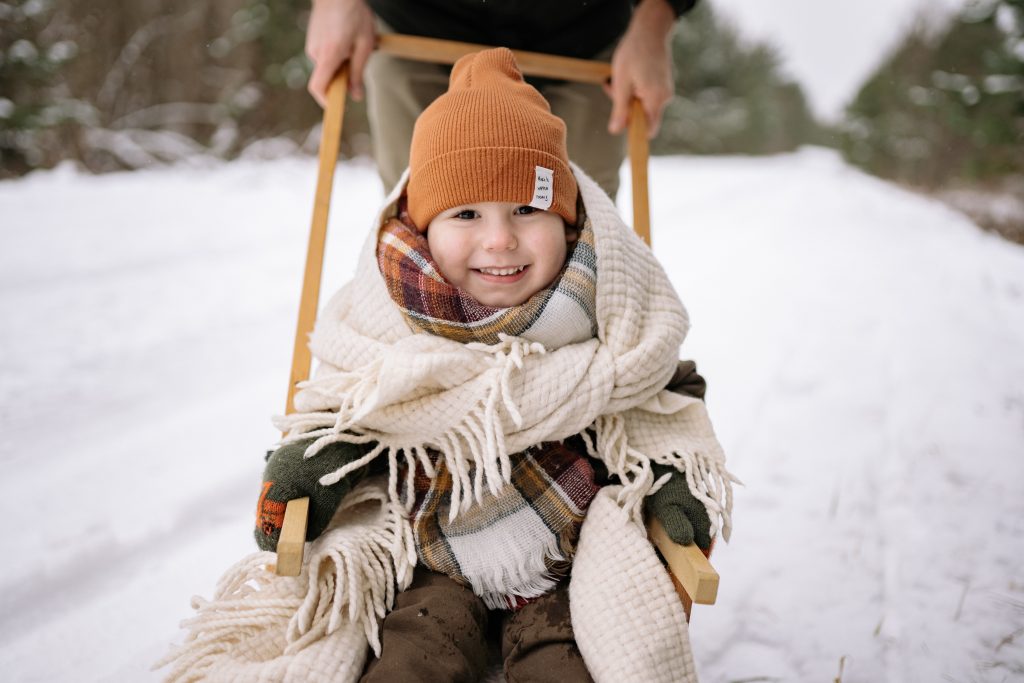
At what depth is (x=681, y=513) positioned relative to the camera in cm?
113

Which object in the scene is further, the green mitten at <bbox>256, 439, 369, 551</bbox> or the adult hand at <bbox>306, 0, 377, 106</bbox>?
the adult hand at <bbox>306, 0, 377, 106</bbox>

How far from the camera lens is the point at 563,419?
44.4 inches

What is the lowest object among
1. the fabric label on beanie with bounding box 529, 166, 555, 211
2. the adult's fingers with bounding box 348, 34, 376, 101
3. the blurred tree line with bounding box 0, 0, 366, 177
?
the fabric label on beanie with bounding box 529, 166, 555, 211

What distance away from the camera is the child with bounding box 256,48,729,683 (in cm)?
111

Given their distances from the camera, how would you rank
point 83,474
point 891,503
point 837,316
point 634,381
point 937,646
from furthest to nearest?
point 837,316, point 891,503, point 83,474, point 937,646, point 634,381

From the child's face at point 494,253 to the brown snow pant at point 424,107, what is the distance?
0.69 metres

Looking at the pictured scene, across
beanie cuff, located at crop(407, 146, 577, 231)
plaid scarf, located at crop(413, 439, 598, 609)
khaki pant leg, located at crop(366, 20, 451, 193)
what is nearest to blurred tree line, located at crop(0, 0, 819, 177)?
khaki pant leg, located at crop(366, 20, 451, 193)

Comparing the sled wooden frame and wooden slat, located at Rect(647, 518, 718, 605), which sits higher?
the sled wooden frame

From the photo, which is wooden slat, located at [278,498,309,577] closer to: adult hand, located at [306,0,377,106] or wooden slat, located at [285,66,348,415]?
wooden slat, located at [285,66,348,415]

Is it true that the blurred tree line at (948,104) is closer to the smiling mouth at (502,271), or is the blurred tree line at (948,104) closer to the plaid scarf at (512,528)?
the smiling mouth at (502,271)

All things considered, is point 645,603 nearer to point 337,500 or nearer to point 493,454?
point 493,454

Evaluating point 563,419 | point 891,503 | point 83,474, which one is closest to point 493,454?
point 563,419

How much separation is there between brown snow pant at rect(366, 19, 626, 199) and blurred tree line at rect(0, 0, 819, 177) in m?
4.72

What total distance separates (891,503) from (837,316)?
1720mm
